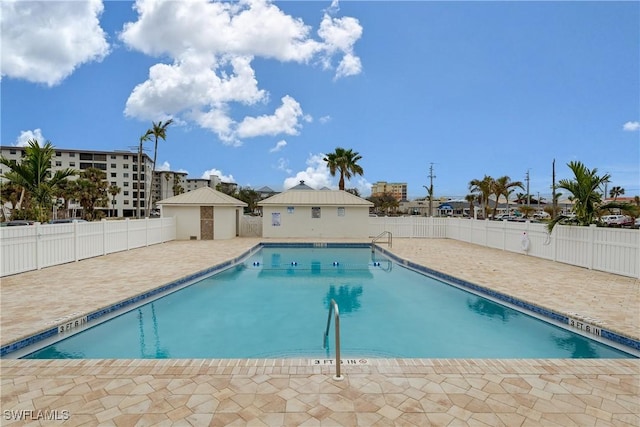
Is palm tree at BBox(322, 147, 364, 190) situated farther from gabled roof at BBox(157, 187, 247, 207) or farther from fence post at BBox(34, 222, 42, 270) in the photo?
fence post at BBox(34, 222, 42, 270)

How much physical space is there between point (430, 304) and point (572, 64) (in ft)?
48.7

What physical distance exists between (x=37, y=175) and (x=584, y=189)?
1650 centimetres

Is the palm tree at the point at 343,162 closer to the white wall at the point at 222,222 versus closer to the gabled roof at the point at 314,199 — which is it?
the gabled roof at the point at 314,199

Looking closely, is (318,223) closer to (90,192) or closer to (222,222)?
(222,222)

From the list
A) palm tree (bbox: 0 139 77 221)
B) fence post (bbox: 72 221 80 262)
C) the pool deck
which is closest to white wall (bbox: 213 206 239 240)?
fence post (bbox: 72 221 80 262)

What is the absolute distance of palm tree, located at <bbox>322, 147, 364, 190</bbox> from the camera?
30.6 metres

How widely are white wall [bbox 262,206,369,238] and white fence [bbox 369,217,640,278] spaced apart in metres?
5.49

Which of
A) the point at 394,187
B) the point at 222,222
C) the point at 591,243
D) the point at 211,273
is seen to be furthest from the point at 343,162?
the point at 394,187

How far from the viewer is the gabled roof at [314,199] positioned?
20203 millimetres

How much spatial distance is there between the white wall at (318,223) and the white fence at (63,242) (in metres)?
6.99

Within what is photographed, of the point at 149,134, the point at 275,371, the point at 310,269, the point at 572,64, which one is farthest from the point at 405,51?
the point at 149,134

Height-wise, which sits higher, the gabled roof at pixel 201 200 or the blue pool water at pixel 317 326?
the gabled roof at pixel 201 200

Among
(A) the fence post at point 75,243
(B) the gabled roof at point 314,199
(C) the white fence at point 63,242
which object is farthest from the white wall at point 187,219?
(A) the fence post at point 75,243

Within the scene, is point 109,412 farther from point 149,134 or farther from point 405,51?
point 149,134
